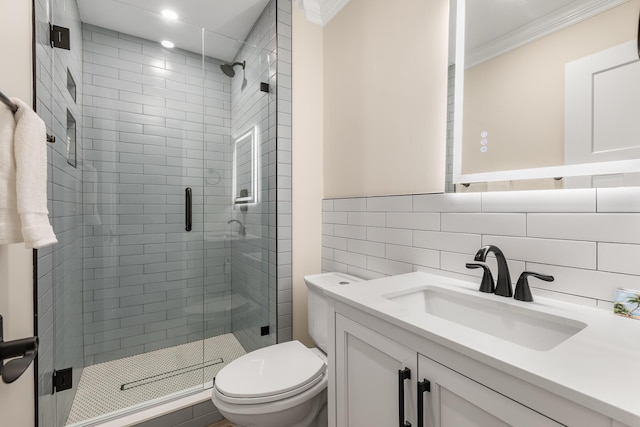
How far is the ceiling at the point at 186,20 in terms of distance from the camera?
192cm

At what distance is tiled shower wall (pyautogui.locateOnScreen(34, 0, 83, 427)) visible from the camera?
1.22 meters

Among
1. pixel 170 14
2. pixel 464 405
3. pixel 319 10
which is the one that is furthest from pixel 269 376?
pixel 170 14

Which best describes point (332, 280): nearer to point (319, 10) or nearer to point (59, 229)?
point (59, 229)

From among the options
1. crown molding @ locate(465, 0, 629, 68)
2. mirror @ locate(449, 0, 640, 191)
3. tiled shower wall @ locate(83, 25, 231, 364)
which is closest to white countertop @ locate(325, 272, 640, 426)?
mirror @ locate(449, 0, 640, 191)

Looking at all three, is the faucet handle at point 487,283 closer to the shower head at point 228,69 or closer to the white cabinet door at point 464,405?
the white cabinet door at point 464,405

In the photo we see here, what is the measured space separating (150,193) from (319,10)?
6.11ft

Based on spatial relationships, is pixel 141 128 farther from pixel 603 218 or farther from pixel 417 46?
pixel 603 218

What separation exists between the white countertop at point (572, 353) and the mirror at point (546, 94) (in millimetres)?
384

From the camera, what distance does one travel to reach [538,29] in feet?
3.07

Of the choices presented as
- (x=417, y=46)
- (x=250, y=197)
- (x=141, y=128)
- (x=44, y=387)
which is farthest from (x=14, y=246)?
(x=417, y=46)

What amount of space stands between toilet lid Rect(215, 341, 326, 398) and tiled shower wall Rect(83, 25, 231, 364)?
105 cm

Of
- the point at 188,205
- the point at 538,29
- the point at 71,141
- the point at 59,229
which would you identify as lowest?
the point at 59,229

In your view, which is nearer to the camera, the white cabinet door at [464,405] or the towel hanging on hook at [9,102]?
the white cabinet door at [464,405]

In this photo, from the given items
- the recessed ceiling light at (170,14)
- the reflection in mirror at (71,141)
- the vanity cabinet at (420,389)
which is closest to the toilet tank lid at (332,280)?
the vanity cabinet at (420,389)
